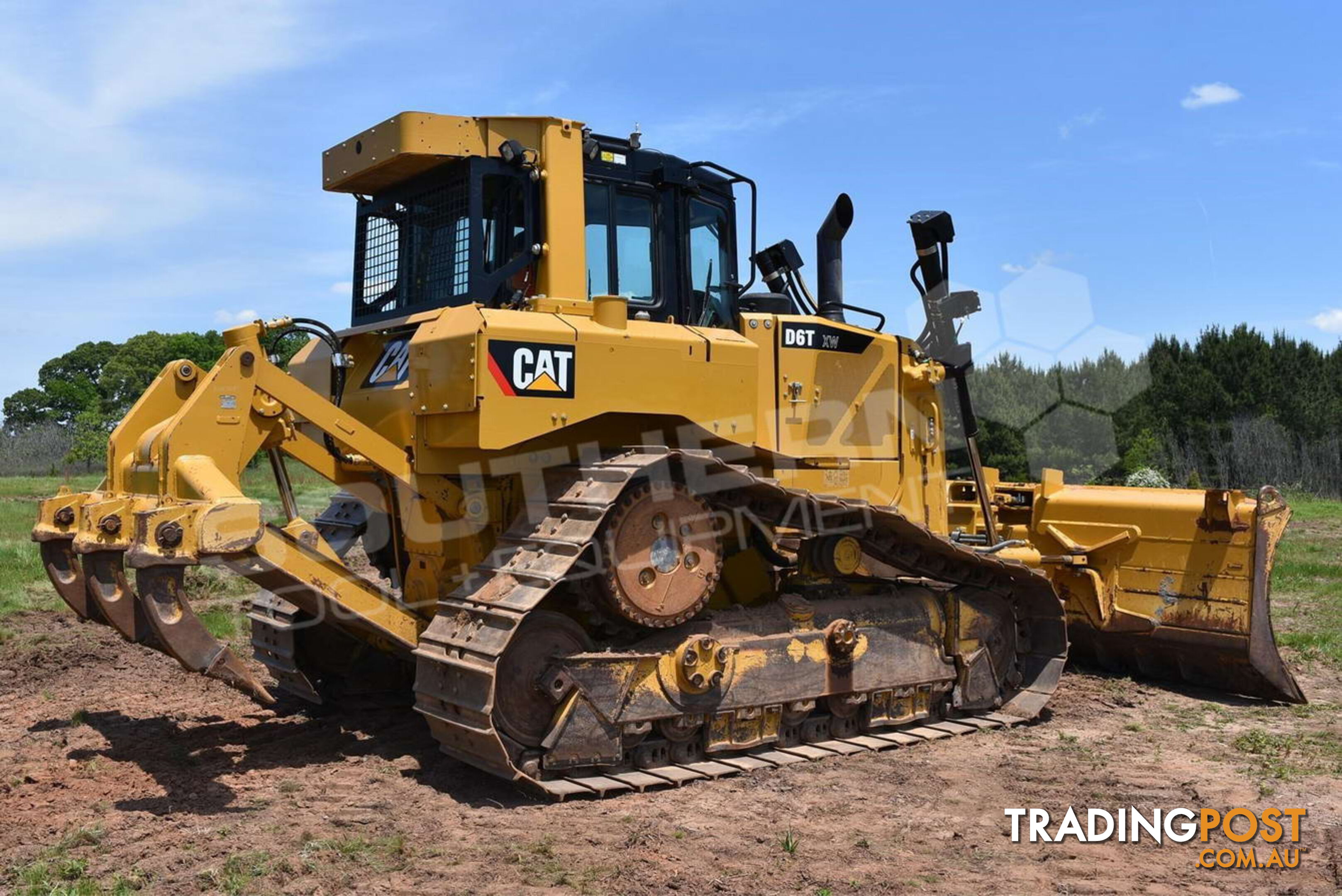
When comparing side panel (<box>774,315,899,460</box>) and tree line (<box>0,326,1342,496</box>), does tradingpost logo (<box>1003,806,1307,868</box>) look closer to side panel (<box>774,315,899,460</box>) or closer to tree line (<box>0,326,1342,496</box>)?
side panel (<box>774,315,899,460</box>)

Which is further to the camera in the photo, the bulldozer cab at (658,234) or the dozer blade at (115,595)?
the bulldozer cab at (658,234)

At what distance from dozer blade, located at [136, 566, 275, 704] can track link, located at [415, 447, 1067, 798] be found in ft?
3.23

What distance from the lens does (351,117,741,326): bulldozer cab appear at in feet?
24.4

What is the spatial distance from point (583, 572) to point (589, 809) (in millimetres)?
1279

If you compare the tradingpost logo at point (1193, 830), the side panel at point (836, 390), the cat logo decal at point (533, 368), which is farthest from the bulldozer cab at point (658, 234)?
the tradingpost logo at point (1193, 830)

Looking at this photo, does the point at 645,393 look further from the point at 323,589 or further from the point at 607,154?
the point at 323,589

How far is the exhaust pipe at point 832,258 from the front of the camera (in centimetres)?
930

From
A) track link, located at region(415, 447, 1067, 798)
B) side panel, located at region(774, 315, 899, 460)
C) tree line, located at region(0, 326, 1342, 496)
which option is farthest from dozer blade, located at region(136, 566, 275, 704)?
tree line, located at region(0, 326, 1342, 496)

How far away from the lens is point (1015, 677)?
355 inches

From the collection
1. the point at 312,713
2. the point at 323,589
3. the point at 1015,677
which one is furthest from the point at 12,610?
the point at 1015,677

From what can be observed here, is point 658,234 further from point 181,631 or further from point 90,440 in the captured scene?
point 90,440

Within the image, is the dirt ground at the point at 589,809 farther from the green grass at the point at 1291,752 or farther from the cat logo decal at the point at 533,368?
the cat logo decal at the point at 533,368

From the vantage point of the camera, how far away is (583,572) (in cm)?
669

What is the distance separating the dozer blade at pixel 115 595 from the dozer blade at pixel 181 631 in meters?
0.43
